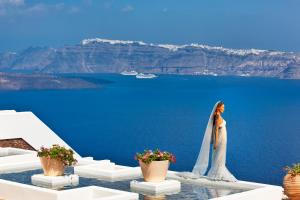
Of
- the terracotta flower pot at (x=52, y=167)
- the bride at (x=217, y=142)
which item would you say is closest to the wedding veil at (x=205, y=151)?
the bride at (x=217, y=142)

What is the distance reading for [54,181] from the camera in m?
18.3

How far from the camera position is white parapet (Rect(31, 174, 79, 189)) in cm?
1828

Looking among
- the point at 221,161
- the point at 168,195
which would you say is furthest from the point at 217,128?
the point at 168,195

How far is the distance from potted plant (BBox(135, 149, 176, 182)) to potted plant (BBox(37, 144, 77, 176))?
6.56 ft

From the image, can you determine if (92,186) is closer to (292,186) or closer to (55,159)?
(55,159)

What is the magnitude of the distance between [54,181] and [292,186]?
6.18m

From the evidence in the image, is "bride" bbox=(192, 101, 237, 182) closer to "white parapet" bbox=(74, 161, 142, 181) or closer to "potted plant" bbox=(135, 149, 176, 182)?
"potted plant" bbox=(135, 149, 176, 182)

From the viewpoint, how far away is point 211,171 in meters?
18.9

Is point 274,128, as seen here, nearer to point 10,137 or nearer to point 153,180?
point 10,137

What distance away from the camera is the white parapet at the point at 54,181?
18281mm

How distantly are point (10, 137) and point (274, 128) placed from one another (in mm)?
115933

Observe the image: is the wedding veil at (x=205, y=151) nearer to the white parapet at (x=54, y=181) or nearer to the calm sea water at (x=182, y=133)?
the white parapet at (x=54, y=181)

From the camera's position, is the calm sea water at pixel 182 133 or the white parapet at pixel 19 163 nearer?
the white parapet at pixel 19 163

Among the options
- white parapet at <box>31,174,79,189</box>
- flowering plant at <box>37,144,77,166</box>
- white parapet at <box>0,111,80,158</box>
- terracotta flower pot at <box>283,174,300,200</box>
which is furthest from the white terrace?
white parapet at <box>0,111,80,158</box>
